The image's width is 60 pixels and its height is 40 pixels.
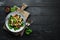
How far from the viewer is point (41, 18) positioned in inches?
67.8

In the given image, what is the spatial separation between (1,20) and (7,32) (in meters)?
0.11

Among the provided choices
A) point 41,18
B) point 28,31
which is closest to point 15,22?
point 28,31

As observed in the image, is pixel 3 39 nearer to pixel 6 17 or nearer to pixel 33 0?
pixel 6 17

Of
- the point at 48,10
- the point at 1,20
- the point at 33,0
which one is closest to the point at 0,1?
the point at 1,20

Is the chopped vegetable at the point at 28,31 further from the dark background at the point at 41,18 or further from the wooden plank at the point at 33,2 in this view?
the wooden plank at the point at 33,2

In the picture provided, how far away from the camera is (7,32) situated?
164 cm

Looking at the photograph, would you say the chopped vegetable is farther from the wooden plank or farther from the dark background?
the wooden plank

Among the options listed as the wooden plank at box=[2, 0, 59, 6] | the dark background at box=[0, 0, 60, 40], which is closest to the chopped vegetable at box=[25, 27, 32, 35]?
the dark background at box=[0, 0, 60, 40]

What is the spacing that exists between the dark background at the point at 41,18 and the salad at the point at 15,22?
3.1 inches

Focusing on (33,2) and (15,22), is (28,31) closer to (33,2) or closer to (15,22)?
(15,22)

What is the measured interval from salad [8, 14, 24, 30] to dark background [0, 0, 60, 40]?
8 cm

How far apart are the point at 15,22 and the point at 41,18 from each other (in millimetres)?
237

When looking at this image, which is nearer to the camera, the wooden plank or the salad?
the salad

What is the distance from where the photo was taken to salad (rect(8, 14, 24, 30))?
160 centimetres
